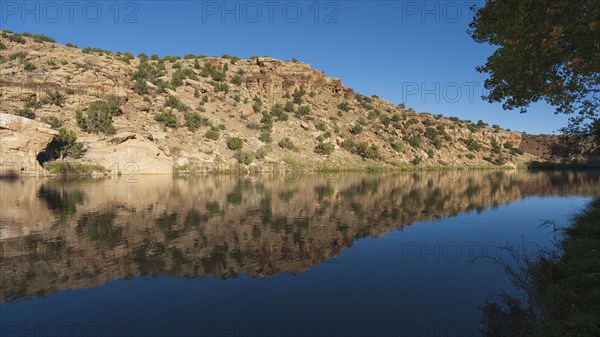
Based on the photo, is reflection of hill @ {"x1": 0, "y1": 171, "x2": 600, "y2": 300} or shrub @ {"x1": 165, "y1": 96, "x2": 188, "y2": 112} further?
shrub @ {"x1": 165, "y1": 96, "x2": 188, "y2": 112}

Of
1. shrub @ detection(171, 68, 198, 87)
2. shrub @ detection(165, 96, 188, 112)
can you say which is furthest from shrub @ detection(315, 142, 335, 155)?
shrub @ detection(171, 68, 198, 87)

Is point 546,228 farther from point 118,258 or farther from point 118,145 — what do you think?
point 118,145

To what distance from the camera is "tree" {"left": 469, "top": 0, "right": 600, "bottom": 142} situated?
27.5 ft

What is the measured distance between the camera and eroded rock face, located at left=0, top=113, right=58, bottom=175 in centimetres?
4069

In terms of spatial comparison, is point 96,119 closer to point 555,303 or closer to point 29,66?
point 29,66

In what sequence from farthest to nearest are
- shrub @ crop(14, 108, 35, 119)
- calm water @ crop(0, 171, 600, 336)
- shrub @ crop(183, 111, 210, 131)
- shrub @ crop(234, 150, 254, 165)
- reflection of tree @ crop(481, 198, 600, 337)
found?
shrub @ crop(183, 111, 210, 131) → shrub @ crop(234, 150, 254, 165) → shrub @ crop(14, 108, 35, 119) → calm water @ crop(0, 171, 600, 336) → reflection of tree @ crop(481, 198, 600, 337)

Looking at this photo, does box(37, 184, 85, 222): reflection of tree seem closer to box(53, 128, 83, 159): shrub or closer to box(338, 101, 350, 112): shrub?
box(53, 128, 83, 159): shrub

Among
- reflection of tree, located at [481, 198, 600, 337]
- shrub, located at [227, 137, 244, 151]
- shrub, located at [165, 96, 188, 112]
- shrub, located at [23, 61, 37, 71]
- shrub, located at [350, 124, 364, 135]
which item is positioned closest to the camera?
reflection of tree, located at [481, 198, 600, 337]

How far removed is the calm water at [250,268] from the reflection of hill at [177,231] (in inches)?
2.9

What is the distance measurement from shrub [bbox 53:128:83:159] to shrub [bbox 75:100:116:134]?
4.41m

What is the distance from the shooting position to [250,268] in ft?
34.5

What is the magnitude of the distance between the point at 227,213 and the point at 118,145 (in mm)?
36662

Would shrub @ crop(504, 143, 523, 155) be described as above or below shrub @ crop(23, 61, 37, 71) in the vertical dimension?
below

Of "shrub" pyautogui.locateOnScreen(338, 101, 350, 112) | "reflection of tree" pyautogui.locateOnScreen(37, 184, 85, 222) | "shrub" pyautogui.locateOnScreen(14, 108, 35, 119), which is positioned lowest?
"reflection of tree" pyautogui.locateOnScreen(37, 184, 85, 222)
